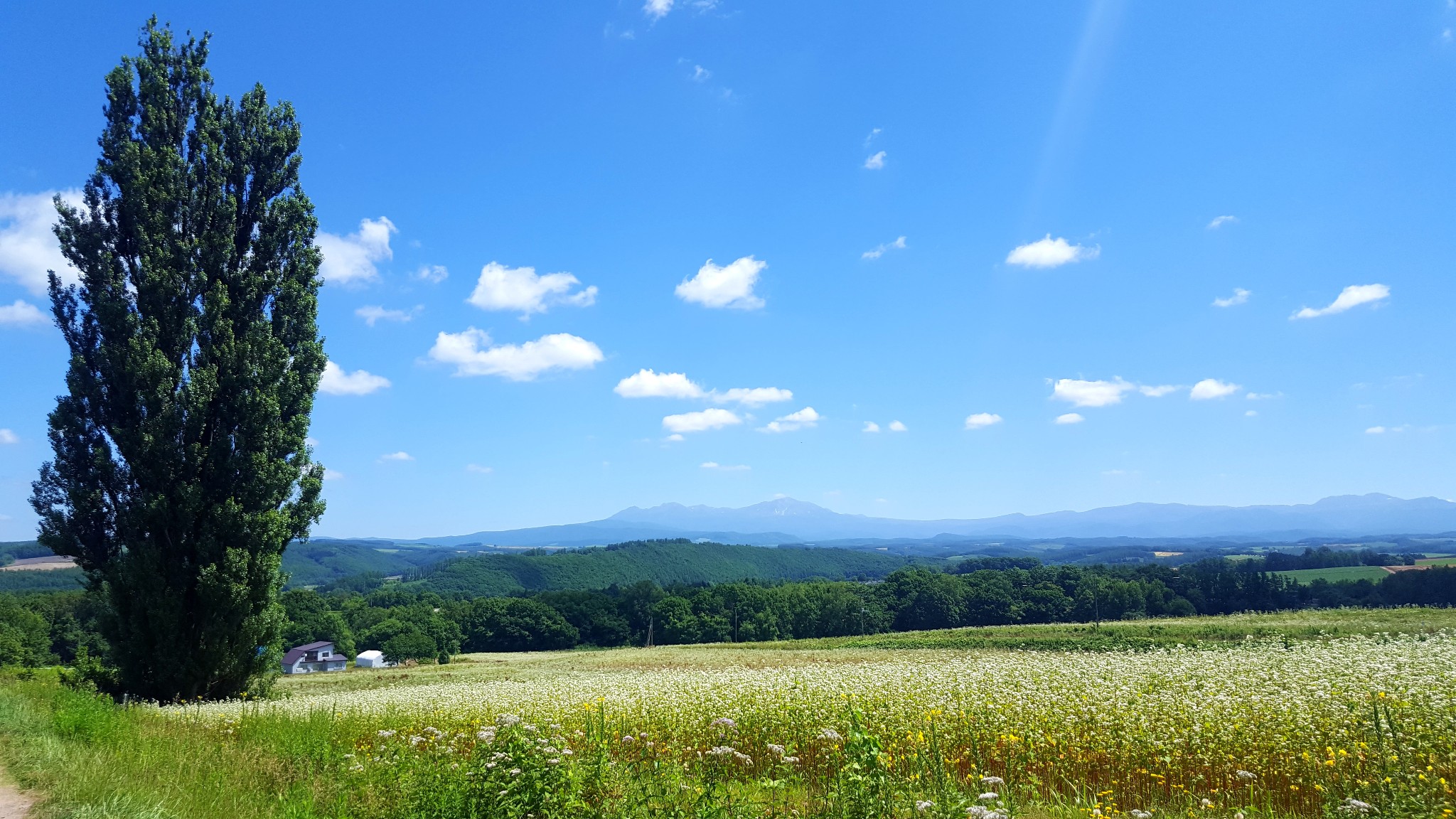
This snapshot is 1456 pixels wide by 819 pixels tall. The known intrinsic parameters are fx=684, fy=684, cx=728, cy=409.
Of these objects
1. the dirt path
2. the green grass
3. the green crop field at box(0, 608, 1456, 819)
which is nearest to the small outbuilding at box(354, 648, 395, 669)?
the green crop field at box(0, 608, 1456, 819)

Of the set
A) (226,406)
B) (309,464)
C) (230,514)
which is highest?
(226,406)

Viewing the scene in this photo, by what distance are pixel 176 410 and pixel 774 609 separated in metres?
98.3

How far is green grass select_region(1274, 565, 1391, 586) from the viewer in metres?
88.8

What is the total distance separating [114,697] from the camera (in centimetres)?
1602

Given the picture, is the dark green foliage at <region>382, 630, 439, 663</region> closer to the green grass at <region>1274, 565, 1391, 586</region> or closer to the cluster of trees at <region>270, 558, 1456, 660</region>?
the cluster of trees at <region>270, 558, 1456, 660</region>

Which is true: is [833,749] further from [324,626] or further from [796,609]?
[324,626]

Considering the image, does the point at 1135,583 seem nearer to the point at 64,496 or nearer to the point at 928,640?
the point at 928,640

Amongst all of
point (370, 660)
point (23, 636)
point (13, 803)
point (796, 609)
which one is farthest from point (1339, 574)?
point (23, 636)

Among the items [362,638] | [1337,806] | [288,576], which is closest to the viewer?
[1337,806]

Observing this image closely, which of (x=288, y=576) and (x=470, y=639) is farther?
(x=470, y=639)

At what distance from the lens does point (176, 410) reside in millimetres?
16094

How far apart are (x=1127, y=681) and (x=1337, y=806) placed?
5582 millimetres

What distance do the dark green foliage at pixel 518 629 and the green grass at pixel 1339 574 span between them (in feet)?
336

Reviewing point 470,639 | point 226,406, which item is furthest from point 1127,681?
point 470,639
